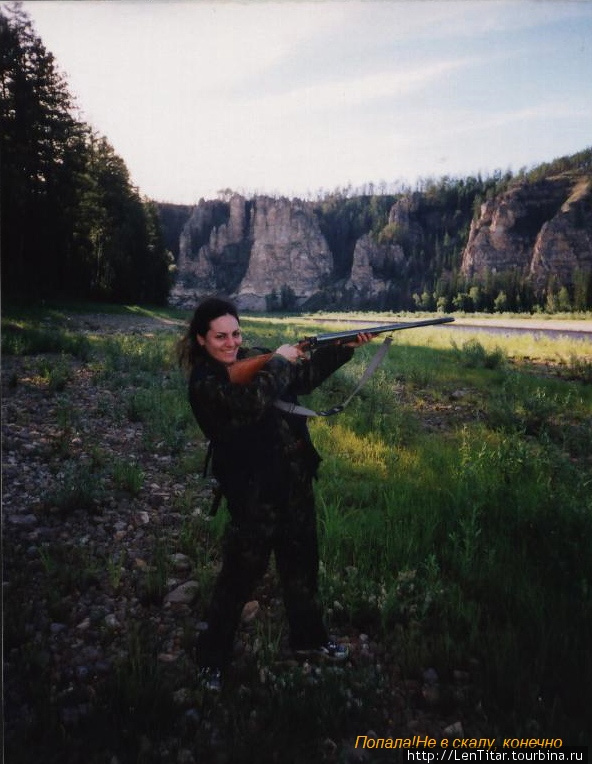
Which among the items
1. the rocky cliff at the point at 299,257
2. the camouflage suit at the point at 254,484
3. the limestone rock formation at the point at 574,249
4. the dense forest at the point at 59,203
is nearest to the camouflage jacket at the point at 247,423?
the camouflage suit at the point at 254,484

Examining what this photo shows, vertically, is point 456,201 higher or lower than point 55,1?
higher

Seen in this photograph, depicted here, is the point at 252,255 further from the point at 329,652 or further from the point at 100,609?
the point at 329,652

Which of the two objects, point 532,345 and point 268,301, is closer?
point 268,301

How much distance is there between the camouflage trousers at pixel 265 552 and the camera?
2342mm

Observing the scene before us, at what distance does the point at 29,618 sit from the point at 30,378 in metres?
6.75

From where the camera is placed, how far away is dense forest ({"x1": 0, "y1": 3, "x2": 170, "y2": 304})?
140 inches

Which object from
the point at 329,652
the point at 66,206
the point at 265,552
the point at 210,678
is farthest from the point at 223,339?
the point at 66,206

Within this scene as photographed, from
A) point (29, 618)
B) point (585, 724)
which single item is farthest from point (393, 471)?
point (29, 618)

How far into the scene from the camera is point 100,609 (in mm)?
2830

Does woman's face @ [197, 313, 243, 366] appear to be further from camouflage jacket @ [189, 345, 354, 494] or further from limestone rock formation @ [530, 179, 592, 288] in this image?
limestone rock formation @ [530, 179, 592, 288]

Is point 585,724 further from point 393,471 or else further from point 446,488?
point 393,471

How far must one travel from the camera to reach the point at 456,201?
95062 millimetres

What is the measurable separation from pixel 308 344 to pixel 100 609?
7.90ft

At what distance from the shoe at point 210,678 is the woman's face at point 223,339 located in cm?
184
